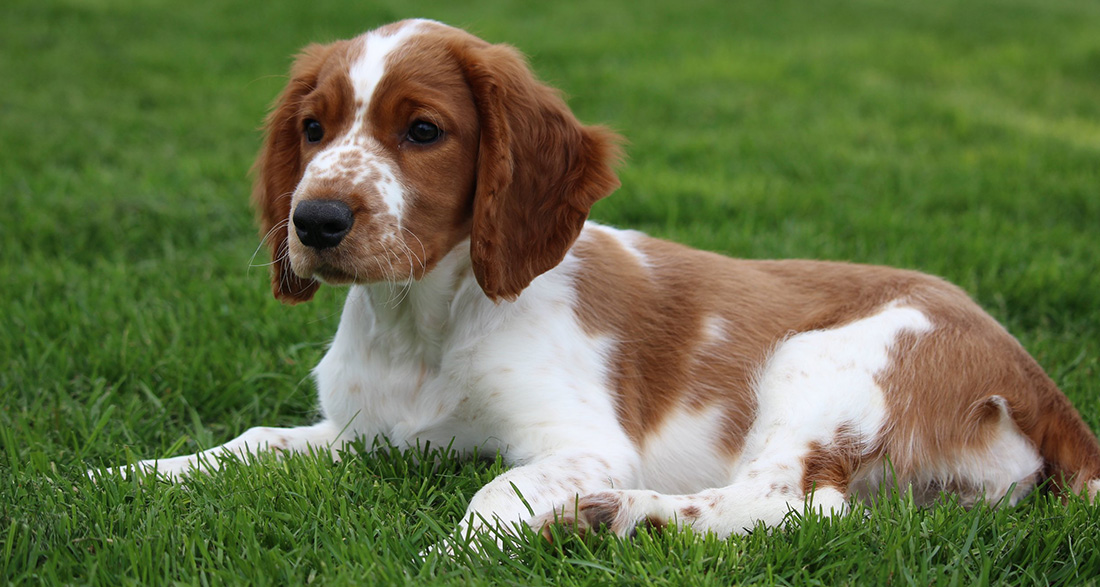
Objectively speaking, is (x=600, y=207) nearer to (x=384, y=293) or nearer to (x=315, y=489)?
(x=384, y=293)

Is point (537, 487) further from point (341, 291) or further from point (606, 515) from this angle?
point (341, 291)

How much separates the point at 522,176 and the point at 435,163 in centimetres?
28

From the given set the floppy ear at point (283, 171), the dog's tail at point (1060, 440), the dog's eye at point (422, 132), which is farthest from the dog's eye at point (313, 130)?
the dog's tail at point (1060, 440)

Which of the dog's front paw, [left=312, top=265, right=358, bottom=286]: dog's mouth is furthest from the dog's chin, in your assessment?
the dog's front paw

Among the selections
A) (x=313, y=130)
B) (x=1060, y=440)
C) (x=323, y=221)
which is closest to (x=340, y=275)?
(x=323, y=221)

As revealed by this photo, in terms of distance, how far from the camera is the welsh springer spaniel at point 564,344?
9.38 ft

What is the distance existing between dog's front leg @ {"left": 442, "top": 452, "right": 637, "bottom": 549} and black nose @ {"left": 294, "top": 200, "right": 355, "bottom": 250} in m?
0.83

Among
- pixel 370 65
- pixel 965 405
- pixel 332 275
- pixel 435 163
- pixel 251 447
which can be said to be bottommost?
pixel 251 447

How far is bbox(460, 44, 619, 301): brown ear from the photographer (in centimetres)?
298

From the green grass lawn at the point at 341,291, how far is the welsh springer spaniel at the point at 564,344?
20 cm

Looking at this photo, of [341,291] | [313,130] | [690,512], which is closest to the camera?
[690,512]

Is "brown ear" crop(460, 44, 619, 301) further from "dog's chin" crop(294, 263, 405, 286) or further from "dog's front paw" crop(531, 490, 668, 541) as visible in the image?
"dog's front paw" crop(531, 490, 668, 541)

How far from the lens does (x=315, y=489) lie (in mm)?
2865

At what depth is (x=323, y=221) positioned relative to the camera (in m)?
2.71
